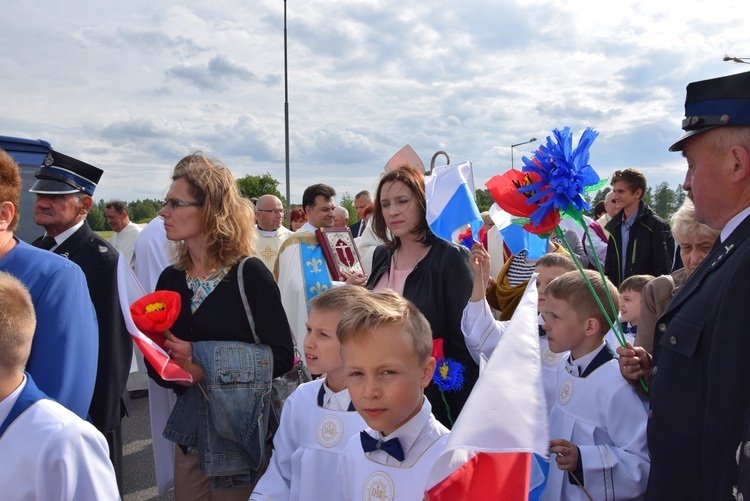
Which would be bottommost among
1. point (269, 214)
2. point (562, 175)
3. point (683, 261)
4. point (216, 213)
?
point (683, 261)

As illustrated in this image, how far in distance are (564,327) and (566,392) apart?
0.98 feet

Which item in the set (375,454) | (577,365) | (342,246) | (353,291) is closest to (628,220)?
(342,246)

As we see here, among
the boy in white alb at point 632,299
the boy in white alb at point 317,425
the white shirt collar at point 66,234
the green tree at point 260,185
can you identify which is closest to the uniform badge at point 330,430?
the boy in white alb at point 317,425

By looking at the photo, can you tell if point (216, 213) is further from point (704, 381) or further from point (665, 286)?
point (665, 286)

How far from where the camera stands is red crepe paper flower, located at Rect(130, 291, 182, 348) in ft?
8.13

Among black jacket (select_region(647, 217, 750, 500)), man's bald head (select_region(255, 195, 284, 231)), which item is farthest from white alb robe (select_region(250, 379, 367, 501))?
man's bald head (select_region(255, 195, 284, 231))

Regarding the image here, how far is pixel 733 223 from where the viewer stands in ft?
5.56

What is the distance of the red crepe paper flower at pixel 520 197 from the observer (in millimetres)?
2592

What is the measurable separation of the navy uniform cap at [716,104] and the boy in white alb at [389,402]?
3.52ft

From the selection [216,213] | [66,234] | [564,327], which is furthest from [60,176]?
[564,327]

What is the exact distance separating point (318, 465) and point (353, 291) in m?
0.72

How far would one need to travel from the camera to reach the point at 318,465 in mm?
2312

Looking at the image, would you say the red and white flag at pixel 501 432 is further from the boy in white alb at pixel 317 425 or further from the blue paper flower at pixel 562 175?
the blue paper flower at pixel 562 175

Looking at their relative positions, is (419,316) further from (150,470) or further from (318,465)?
(150,470)
